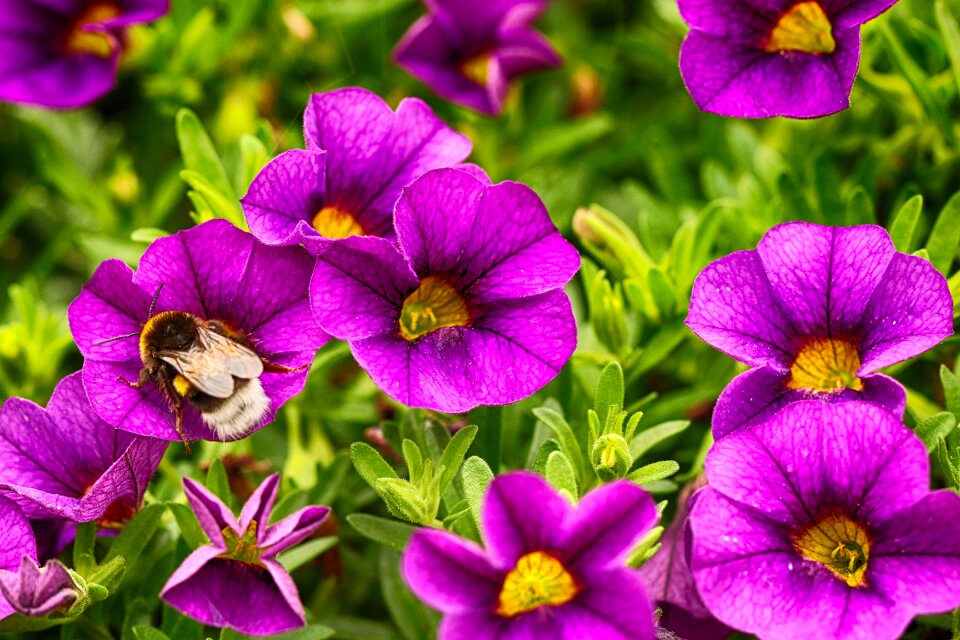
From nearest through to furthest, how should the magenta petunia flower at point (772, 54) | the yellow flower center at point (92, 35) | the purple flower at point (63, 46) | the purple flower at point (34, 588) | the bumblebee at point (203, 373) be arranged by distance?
the purple flower at point (34, 588) < the bumblebee at point (203, 373) < the magenta petunia flower at point (772, 54) < the purple flower at point (63, 46) < the yellow flower center at point (92, 35)

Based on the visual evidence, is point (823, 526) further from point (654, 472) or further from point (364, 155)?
point (364, 155)

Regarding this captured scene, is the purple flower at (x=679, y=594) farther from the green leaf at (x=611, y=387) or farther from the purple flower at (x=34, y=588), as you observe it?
the purple flower at (x=34, y=588)

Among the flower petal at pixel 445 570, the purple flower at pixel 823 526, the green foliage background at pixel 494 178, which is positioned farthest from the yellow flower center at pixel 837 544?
the flower petal at pixel 445 570

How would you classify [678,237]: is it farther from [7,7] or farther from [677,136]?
[7,7]

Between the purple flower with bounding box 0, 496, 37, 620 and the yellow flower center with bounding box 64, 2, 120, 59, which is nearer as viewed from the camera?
the purple flower with bounding box 0, 496, 37, 620

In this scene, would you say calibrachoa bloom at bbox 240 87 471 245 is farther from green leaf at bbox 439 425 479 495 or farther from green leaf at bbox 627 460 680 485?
green leaf at bbox 627 460 680 485

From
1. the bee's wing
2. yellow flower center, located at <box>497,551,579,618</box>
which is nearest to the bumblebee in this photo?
the bee's wing
